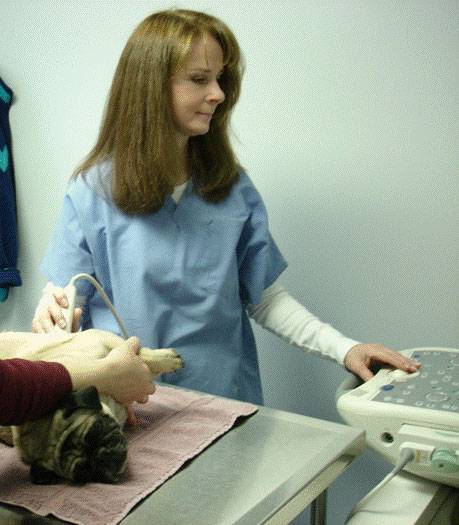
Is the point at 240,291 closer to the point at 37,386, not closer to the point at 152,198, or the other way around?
the point at 152,198

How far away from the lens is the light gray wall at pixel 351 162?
1.21 m

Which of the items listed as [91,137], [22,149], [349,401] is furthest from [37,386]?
[22,149]

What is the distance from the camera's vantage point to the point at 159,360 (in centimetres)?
76

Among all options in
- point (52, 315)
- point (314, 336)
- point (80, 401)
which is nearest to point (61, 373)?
point (80, 401)

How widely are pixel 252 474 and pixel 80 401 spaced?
0.60 feet

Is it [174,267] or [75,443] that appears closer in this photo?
[75,443]

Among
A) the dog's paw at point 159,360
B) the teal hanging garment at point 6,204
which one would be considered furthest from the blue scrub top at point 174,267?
the teal hanging garment at point 6,204

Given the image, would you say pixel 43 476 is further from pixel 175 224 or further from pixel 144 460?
pixel 175 224

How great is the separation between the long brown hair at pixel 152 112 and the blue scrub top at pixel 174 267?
0.08 feet

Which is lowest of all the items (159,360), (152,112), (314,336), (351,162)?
(314,336)

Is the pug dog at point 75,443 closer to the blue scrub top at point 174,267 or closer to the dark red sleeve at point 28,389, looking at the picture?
the dark red sleeve at point 28,389

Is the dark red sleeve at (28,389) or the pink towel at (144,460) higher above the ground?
the dark red sleeve at (28,389)

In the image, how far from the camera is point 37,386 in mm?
599

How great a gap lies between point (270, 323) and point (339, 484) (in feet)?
1.54
